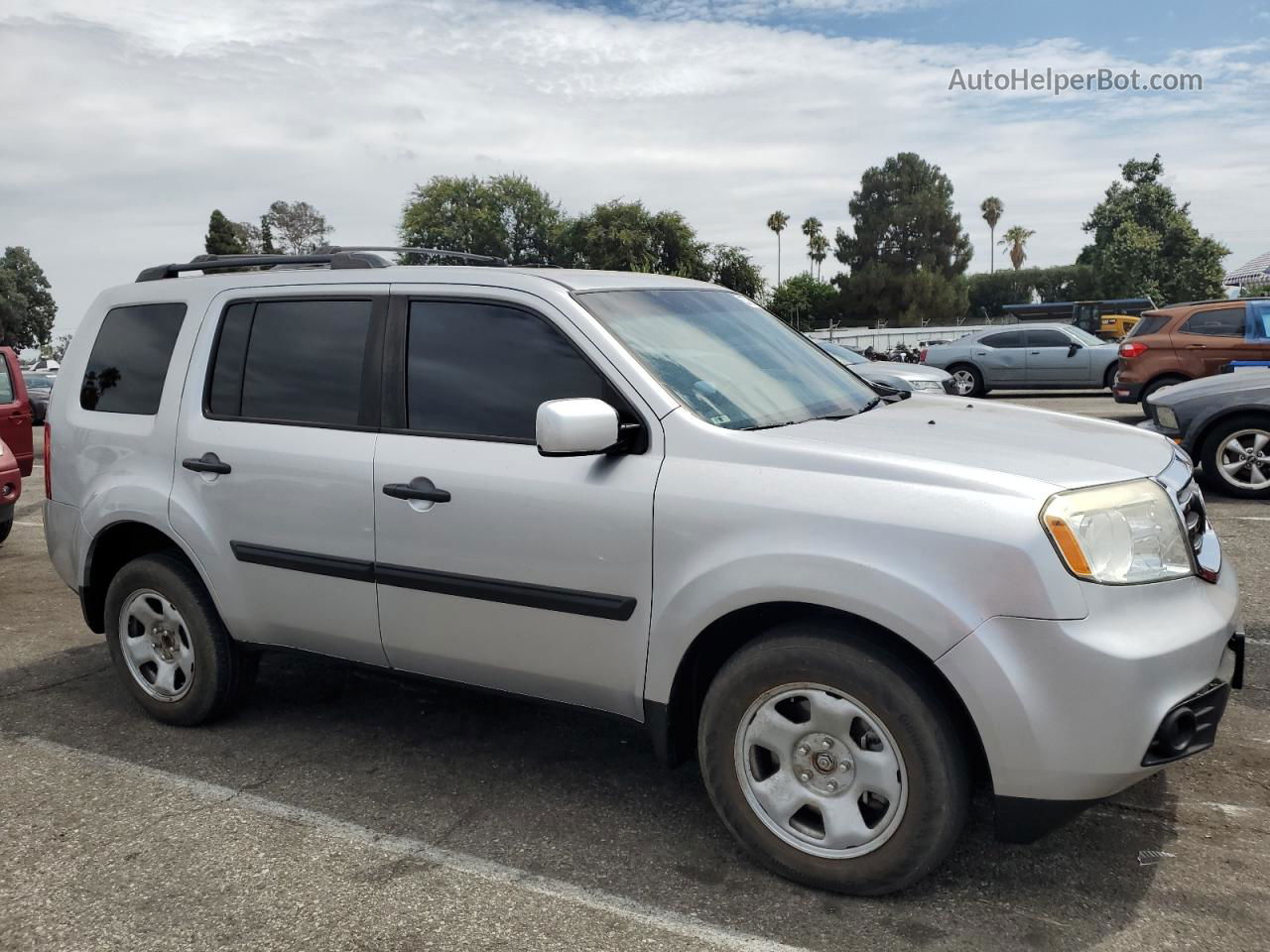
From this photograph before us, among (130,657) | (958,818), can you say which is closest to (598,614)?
(958,818)

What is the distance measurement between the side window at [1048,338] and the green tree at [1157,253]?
125 ft

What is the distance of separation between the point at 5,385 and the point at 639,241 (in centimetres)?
5976

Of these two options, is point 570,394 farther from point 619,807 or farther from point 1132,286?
point 1132,286

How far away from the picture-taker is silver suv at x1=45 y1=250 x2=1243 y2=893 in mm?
2662

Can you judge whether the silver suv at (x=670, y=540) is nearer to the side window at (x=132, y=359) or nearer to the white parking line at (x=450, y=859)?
the side window at (x=132, y=359)

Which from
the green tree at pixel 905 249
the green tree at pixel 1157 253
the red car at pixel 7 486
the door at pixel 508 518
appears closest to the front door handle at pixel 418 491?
the door at pixel 508 518

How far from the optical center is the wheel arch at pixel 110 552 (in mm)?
4316

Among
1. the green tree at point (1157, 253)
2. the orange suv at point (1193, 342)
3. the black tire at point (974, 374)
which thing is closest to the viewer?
the orange suv at point (1193, 342)

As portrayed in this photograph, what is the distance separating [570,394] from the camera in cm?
332

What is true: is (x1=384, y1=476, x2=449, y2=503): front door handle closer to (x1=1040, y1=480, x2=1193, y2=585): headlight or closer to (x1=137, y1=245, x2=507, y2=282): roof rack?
(x1=137, y1=245, x2=507, y2=282): roof rack

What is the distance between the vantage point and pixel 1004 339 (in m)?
20.6

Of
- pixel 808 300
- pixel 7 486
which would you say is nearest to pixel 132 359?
pixel 7 486

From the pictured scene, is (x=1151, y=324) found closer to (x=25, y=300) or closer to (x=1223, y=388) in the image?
(x=1223, y=388)

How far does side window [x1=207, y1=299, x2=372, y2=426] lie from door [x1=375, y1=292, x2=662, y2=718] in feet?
0.64
